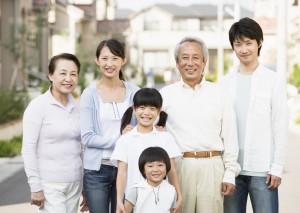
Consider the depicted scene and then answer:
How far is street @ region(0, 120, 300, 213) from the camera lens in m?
9.62

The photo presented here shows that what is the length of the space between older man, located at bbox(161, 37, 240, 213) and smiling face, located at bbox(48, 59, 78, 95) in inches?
30.1

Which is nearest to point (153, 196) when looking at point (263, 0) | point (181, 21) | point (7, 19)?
point (7, 19)

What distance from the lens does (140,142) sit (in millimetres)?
5102

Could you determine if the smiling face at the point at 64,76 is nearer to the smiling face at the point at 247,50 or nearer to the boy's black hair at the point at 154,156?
the boy's black hair at the point at 154,156

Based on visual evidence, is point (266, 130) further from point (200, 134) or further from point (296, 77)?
point (296, 77)

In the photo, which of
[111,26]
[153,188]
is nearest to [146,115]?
[153,188]

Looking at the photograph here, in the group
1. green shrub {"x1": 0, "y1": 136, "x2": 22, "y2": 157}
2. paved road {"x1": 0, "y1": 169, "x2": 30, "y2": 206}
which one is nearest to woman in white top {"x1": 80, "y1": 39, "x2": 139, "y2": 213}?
paved road {"x1": 0, "y1": 169, "x2": 30, "y2": 206}

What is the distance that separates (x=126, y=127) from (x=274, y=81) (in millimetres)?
1147

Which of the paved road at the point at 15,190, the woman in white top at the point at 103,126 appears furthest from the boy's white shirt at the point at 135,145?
the paved road at the point at 15,190

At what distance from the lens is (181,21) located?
79.1 metres

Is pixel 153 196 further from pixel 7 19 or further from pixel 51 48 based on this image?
pixel 51 48

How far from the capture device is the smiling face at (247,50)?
534 cm

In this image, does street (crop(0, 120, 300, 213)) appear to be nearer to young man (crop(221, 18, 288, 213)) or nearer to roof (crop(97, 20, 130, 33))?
young man (crop(221, 18, 288, 213))

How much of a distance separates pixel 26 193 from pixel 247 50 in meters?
6.36
